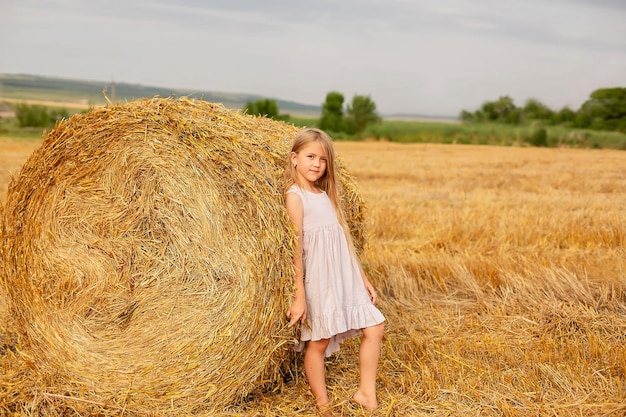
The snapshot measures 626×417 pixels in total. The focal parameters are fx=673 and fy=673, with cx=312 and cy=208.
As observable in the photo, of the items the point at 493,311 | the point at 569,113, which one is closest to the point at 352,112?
the point at 569,113

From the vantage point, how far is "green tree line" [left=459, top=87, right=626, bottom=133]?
115ft

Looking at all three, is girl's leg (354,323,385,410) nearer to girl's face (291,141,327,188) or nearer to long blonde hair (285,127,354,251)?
long blonde hair (285,127,354,251)

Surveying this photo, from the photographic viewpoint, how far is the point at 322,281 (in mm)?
3672

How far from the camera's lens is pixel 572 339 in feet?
14.8

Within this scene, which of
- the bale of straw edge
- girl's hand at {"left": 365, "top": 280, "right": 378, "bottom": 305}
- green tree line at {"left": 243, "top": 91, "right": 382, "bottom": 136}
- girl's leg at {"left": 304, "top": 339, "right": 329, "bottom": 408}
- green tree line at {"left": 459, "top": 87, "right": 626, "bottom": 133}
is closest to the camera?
the bale of straw edge

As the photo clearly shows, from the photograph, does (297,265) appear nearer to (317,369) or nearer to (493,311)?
(317,369)

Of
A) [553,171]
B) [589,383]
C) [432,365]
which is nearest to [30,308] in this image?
[432,365]

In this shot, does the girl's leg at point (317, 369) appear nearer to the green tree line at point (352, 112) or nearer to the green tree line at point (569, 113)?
the green tree line at point (569, 113)

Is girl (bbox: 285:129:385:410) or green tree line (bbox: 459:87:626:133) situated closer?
girl (bbox: 285:129:385:410)

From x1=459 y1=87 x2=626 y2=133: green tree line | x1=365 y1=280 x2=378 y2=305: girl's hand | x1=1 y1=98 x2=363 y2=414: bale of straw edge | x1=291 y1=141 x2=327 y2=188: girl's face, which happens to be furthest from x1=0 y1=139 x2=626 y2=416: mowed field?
x1=459 y1=87 x2=626 y2=133: green tree line

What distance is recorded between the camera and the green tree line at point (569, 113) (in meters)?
35.0

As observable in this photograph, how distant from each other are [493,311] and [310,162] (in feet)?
7.11

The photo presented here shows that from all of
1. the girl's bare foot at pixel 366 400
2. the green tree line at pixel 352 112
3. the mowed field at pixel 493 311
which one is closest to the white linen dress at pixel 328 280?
the girl's bare foot at pixel 366 400

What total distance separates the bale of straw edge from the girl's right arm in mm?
49
